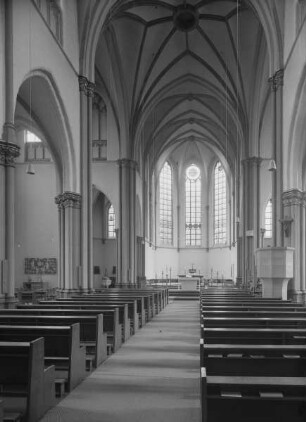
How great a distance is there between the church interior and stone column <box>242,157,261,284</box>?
0.43 feet

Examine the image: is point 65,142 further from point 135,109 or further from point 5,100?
point 135,109

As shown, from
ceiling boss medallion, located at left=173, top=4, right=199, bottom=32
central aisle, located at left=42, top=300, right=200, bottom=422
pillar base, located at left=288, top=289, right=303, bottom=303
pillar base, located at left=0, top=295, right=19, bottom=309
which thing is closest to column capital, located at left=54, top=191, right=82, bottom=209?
pillar base, located at left=0, top=295, right=19, bottom=309

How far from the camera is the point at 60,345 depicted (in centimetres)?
719

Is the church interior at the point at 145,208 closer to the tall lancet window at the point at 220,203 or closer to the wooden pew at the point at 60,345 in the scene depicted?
the wooden pew at the point at 60,345

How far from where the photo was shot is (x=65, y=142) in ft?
64.3

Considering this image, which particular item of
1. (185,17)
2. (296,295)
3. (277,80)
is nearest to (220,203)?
(185,17)

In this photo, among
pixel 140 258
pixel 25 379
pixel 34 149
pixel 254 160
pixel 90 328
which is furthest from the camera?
pixel 140 258

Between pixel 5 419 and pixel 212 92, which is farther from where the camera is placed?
pixel 212 92

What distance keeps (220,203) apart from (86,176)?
99.0ft

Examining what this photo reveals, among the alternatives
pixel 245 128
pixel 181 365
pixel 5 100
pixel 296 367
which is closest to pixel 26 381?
pixel 296 367

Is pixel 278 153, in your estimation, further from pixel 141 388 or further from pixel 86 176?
pixel 141 388

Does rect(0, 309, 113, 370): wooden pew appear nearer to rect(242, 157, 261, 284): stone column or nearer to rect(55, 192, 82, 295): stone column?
rect(55, 192, 82, 295): stone column

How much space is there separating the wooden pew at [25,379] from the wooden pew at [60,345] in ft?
2.90

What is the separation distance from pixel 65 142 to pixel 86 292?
6058mm
